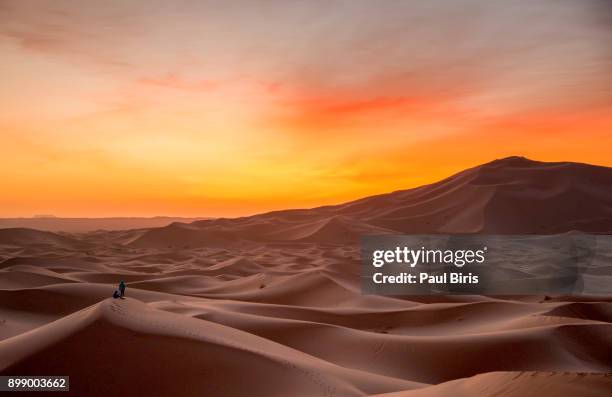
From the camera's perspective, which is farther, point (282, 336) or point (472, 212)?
point (472, 212)

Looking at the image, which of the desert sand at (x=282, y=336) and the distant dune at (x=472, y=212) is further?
the distant dune at (x=472, y=212)

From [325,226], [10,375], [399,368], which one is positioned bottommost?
[399,368]

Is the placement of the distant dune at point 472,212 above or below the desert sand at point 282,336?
above

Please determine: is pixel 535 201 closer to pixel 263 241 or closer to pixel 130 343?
pixel 263 241

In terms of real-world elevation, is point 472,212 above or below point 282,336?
above

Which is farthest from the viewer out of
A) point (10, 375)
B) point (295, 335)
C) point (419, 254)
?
point (419, 254)

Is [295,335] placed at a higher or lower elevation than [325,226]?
lower

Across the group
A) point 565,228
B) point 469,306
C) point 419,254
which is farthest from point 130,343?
point 565,228

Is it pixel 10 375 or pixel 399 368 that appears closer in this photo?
pixel 10 375

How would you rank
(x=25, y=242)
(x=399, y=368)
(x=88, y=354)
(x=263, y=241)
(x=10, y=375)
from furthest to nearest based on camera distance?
(x=263, y=241)
(x=25, y=242)
(x=399, y=368)
(x=88, y=354)
(x=10, y=375)

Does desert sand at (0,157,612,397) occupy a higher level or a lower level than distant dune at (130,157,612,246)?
lower

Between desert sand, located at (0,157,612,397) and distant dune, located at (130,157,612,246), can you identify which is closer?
desert sand, located at (0,157,612,397)

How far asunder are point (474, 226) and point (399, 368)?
95.9 ft

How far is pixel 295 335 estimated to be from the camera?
21.9ft
